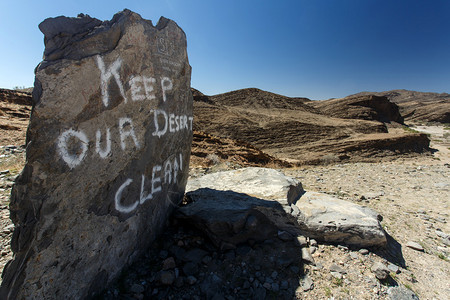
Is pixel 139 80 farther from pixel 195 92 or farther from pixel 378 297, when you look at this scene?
pixel 195 92

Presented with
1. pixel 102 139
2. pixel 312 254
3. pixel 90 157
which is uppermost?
pixel 102 139

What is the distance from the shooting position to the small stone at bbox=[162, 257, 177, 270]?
2.16 meters

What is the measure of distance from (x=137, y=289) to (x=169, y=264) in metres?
0.33

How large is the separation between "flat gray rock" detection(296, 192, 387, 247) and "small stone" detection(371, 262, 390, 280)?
31cm

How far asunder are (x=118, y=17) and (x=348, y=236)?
294 centimetres

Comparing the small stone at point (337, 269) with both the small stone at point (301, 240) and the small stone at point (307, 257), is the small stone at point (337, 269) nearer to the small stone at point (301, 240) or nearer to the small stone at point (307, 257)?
the small stone at point (307, 257)

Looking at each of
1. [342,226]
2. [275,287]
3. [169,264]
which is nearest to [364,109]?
[342,226]

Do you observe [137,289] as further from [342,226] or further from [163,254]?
[342,226]

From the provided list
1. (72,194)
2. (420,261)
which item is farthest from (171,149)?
(420,261)

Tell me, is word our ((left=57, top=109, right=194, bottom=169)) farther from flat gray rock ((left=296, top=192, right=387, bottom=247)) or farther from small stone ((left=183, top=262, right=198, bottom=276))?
flat gray rock ((left=296, top=192, right=387, bottom=247))

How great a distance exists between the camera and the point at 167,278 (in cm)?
203

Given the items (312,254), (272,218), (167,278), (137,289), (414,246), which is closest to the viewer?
(137,289)

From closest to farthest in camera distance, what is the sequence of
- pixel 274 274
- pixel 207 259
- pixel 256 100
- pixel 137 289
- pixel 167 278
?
1. pixel 137 289
2. pixel 167 278
3. pixel 274 274
4. pixel 207 259
5. pixel 256 100

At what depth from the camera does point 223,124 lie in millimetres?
15297
